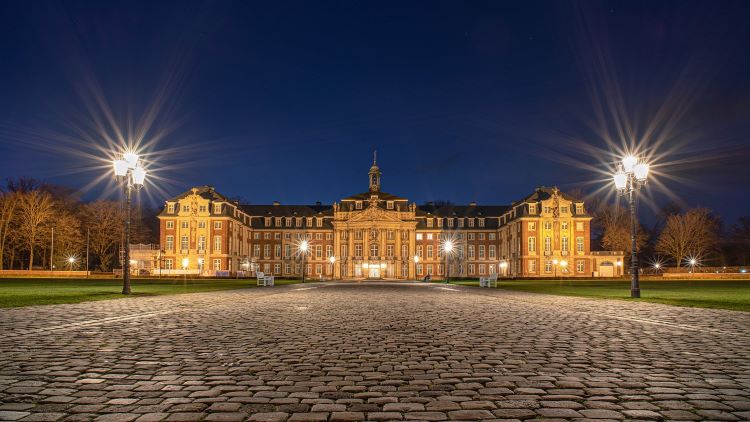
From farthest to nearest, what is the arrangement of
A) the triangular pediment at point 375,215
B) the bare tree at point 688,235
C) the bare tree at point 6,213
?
the triangular pediment at point 375,215
the bare tree at point 688,235
the bare tree at point 6,213

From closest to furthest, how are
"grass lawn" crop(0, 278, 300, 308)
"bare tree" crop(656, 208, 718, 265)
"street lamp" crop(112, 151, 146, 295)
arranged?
1. "grass lawn" crop(0, 278, 300, 308)
2. "street lamp" crop(112, 151, 146, 295)
3. "bare tree" crop(656, 208, 718, 265)

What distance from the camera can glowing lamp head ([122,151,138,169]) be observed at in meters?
23.7

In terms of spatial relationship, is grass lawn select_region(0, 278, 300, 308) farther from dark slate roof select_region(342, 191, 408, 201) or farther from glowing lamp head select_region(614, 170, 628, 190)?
dark slate roof select_region(342, 191, 408, 201)

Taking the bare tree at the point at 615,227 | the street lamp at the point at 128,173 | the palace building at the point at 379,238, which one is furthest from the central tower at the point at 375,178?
the street lamp at the point at 128,173

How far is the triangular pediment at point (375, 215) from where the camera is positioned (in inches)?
3568

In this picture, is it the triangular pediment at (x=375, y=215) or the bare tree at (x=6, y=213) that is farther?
the triangular pediment at (x=375, y=215)

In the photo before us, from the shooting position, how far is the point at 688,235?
247 feet

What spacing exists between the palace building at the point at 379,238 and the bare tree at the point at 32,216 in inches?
672

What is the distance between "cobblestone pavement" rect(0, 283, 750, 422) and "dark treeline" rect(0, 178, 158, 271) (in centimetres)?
5962

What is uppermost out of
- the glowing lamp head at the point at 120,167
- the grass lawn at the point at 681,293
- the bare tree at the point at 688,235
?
the glowing lamp head at the point at 120,167

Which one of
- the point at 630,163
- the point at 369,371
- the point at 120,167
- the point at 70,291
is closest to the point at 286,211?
the point at 70,291

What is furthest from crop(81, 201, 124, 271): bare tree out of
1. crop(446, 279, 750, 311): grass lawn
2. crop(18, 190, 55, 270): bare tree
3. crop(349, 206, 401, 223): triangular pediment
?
crop(446, 279, 750, 311): grass lawn

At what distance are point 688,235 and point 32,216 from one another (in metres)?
83.8

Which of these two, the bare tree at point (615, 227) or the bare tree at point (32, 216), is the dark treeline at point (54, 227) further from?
the bare tree at point (615, 227)
